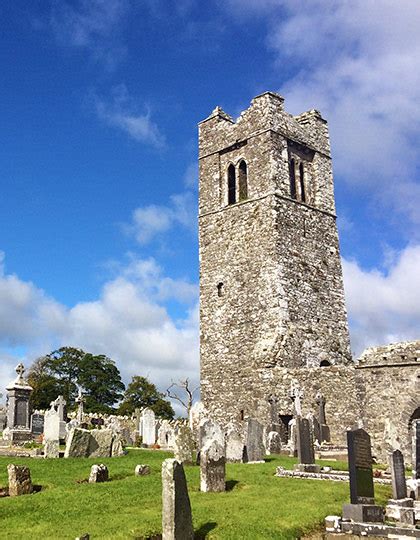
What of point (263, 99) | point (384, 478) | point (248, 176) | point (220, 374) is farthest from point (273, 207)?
point (384, 478)

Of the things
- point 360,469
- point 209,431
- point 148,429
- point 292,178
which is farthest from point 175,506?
point 292,178

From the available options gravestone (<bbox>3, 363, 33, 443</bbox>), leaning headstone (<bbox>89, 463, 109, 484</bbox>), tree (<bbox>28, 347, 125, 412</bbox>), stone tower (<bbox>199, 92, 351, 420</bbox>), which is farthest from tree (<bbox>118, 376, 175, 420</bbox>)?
leaning headstone (<bbox>89, 463, 109, 484</bbox>)

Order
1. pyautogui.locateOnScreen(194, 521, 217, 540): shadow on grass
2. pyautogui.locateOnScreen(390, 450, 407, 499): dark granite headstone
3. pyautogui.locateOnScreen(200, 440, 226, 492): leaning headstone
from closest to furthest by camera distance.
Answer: pyautogui.locateOnScreen(194, 521, 217, 540): shadow on grass
pyautogui.locateOnScreen(390, 450, 407, 499): dark granite headstone
pyautogui.locateOnScreen(200, 440, 226, 492): leaning headstone

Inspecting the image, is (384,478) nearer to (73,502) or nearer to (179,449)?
(179,449)

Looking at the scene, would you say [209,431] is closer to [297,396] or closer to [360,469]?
[360,469]

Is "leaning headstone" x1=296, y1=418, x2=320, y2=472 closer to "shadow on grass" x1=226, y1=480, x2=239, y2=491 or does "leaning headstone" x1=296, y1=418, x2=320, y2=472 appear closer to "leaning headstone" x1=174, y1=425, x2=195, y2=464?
"shadow on grass" x1=226, y1=480, x2=239, y2=491

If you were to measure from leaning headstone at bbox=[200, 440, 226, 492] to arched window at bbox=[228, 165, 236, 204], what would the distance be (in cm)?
2029

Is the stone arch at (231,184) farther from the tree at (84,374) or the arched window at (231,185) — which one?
the tree at (84,374)

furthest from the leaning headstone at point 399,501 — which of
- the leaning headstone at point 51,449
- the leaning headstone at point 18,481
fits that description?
the leaning headstone at point 51,449

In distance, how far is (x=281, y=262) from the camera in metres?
26.6

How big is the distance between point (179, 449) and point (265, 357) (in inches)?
475

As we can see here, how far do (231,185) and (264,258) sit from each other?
18.3 ft

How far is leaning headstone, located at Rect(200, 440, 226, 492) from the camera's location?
10766mm

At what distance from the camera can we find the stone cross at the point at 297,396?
22844 millimetres
